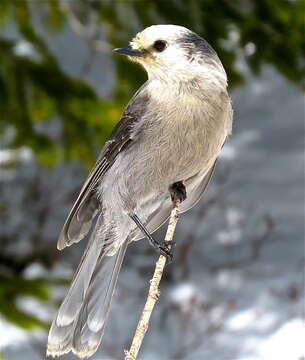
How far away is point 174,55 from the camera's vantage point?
183cm

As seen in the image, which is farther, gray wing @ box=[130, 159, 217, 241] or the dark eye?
gray wing @ box=[130, 159, 217, 241]

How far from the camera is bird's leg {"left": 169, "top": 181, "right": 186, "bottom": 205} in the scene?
7.09 feet

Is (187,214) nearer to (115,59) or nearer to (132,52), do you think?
(115,59)

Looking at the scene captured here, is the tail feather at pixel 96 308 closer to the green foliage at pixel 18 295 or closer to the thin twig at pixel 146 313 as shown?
the thin twig at pixel 146 313

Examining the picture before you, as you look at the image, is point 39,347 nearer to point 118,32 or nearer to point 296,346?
point 296,346

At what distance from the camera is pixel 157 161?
208 centimetres

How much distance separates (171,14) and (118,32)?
1.01 feet

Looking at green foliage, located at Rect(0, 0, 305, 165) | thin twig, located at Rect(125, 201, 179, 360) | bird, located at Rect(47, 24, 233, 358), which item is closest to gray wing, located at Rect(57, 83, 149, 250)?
bird, located at Rect(47, 24, 233, 358)

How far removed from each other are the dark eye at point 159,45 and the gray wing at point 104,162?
26cm

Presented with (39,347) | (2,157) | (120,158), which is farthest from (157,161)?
(2,157)

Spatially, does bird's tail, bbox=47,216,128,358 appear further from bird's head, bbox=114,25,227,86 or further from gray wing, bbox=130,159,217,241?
bird's head, bbox=114,25,227,86

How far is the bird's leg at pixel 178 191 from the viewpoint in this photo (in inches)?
85.0

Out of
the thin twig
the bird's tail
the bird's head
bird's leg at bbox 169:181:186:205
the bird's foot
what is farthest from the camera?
bird's leg at bbox 169:181:186:205

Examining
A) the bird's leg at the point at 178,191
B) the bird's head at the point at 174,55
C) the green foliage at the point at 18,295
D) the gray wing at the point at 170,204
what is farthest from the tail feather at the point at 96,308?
the green foliage at the point at 18,295
